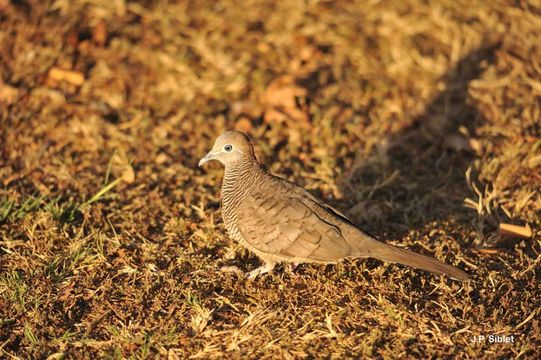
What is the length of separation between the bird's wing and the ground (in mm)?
317

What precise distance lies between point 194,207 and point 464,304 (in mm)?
2351

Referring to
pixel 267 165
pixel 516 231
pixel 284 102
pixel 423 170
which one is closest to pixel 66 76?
pixel 284 102

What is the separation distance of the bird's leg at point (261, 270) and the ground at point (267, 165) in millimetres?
52

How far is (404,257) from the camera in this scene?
164 inches

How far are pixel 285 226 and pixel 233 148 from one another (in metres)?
0.84

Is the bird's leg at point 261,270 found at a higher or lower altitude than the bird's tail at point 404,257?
lower

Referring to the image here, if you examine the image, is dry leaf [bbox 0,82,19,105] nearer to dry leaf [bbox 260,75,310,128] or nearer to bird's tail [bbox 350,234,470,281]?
dry leaf [bbox 260,75,310,128]

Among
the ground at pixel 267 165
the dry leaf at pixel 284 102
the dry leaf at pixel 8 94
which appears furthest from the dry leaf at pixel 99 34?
the dry leaf at pixel 284 102

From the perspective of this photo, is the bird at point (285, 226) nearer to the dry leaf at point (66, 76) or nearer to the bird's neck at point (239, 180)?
the bird's neck at point (239, 180)

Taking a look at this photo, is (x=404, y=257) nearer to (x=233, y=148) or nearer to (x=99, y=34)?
(x=233, y=148)

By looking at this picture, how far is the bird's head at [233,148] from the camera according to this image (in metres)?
4.82

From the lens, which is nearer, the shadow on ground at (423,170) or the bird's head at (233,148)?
the bird's head at (233,148)

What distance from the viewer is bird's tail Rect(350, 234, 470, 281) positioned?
410cm

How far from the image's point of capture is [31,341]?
3977 mm
